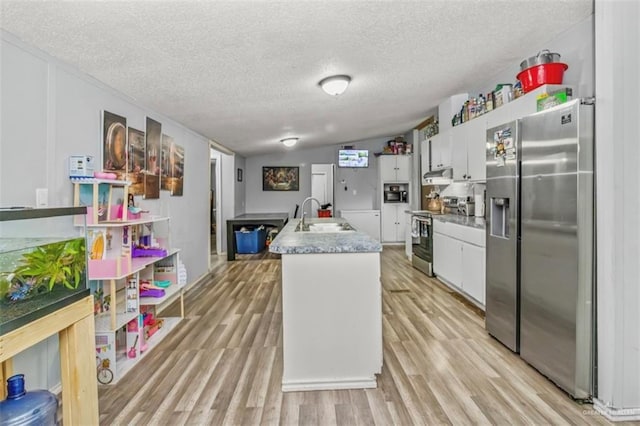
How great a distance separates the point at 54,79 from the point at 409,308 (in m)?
3.63

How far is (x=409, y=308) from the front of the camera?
3.79 meters

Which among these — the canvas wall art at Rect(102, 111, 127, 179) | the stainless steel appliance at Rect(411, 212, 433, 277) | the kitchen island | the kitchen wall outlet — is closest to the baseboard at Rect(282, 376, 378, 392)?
the kitchen island

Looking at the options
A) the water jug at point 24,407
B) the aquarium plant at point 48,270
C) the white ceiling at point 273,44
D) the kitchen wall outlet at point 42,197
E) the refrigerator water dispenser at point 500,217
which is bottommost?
the water jug at point 24,407

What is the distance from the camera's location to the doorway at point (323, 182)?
28.0 ft

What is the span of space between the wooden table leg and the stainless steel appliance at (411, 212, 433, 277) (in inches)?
174

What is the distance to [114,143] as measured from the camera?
2818mm

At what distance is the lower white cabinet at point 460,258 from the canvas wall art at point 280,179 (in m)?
4.51

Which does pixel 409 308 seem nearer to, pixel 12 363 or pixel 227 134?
pixel 12 363

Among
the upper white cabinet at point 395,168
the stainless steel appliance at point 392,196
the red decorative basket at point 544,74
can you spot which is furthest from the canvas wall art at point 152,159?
the stainless steel appliance at point 392,196

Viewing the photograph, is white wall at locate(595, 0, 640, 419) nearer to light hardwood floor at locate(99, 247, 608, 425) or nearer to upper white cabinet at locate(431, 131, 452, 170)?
light hardwood floor at locate(99, 247, 608, 425)

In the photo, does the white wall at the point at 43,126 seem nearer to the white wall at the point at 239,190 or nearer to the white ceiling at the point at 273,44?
the white ceiling at the point at 273,44

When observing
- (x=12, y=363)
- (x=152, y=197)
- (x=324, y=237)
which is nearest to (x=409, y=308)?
(x=324, y=237)

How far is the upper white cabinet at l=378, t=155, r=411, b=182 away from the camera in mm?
8070

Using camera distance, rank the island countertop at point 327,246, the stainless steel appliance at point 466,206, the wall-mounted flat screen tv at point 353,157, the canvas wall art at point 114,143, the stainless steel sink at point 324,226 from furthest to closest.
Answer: the wall-mounted flat screen tv at point 353,157 → the stainless steel appliance at point 466,206 → the stainless steel sink at point 324,226 → the canvas wall art at point 114,143 → the island countertop at point 327,246
